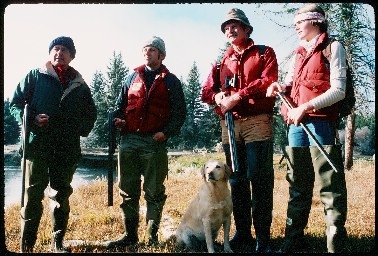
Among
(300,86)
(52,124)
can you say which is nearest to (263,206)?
(300,86)

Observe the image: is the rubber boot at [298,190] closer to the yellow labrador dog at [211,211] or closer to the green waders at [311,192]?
the green waders at [311,192]

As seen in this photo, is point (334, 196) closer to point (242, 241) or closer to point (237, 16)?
point (242, 241)

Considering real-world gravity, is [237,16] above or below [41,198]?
above

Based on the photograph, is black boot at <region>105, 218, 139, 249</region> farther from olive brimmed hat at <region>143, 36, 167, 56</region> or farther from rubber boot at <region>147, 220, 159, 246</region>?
olive brimmed hat at <region>143, 36, 167, 56</region>

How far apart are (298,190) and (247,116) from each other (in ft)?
3.11

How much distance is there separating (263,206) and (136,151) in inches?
62.8

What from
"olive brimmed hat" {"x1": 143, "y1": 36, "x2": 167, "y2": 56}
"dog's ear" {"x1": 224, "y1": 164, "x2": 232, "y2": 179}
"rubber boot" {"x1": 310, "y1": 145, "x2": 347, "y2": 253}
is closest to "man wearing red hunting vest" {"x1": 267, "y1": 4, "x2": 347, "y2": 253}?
"rubber boot" {"x1": 310, "y1": 145, "x2": 347, "y2": 253}

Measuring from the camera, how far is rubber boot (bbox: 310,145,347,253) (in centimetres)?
306

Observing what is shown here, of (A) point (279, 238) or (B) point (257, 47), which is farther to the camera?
(A) point (279, 238)

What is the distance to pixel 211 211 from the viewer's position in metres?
3.95

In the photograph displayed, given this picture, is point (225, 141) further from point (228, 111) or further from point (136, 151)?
point (136, 151)

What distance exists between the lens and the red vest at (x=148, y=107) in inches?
163

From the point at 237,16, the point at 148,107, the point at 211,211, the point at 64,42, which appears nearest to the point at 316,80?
the point at 237,16

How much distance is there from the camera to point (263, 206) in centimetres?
370
